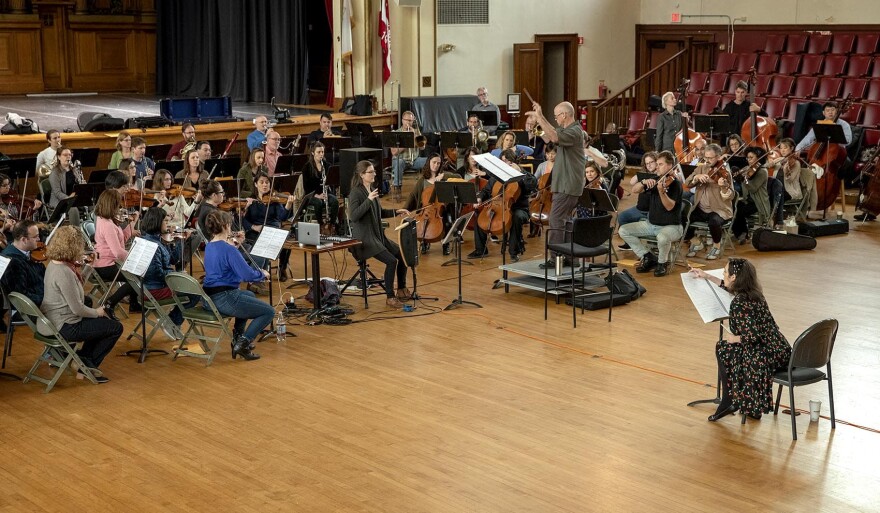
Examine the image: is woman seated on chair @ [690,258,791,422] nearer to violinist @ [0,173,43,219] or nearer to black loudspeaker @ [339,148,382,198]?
black loudspeaker @ [339,148,382,198]

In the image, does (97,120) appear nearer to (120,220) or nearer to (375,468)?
(120,220)

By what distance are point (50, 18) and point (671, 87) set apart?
1410cm

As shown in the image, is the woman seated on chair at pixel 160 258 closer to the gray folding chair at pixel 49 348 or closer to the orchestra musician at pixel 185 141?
the gray folding chair at pixel 49 348

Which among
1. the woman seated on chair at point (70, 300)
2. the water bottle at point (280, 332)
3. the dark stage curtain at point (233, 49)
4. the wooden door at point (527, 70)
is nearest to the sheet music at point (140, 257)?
the woman seated on chair at point (70, 300)

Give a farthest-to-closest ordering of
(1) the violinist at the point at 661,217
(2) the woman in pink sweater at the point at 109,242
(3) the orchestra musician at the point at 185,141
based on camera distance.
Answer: (3) the orchestra musician at the point at 185,141, (1) the violinist at the point at 661,217, (2) the woman in pink sweater at the point at 109,242

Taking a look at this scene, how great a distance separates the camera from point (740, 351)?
6.69 metres

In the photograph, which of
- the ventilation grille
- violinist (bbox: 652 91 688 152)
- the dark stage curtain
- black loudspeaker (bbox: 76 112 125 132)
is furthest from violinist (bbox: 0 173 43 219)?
the dark stage curtain

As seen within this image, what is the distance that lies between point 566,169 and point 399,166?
6.63 meters

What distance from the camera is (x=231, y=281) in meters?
8.17

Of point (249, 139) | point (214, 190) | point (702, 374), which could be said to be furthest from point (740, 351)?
point (249, 139)

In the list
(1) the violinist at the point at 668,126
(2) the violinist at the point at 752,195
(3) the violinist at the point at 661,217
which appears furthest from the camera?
(1) the violinist at the point at 668,126

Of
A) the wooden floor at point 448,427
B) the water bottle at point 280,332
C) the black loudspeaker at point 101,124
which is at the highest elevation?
the black loudspeaker at point 101,124

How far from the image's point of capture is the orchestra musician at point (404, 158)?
51.5 feet

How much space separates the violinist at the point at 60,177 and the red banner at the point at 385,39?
27.7 feet
